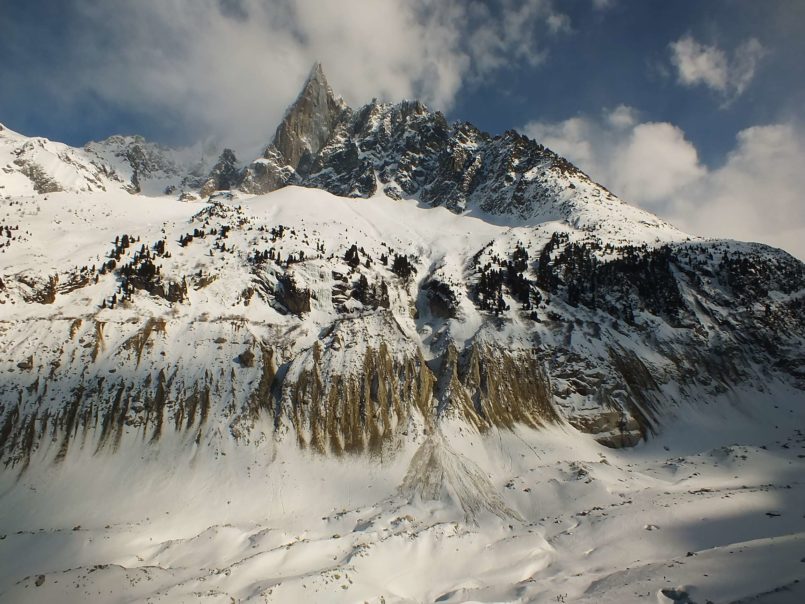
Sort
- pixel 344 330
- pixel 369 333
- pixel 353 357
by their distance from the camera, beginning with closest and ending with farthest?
pixel 353 357 → pixel 344 330 → pixel 369 333

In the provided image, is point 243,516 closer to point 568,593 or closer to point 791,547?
point 568,593

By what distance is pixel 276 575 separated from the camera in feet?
118

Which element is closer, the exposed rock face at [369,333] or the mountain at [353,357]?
the mountain at [353,357]

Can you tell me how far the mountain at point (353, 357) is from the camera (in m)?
56.1

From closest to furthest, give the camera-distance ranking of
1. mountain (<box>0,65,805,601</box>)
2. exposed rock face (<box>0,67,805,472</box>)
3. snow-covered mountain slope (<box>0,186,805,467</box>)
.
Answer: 1. mountain (<box>0,65,805,601</box>)
2. exposed rock face (<box>0,67,805,472</box>)
3. snow-covered mountain slope (<box>0,186,805,467</box>)

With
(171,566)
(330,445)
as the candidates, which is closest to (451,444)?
(330,445)

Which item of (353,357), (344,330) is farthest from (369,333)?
(353,357)

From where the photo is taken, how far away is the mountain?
56.1 metres

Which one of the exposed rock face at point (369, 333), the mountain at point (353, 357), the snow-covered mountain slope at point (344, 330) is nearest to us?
the mountain at point (353, 357)

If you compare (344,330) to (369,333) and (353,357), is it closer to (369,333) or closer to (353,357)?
(369,333)

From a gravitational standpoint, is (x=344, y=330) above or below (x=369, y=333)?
above

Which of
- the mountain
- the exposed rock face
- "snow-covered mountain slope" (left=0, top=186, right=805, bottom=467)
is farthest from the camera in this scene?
"snow-covered mountain slope" (left=0, top=186, right=805, bottom=467)

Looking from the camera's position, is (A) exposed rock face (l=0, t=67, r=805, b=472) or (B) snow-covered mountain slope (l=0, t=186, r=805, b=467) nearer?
(A) exposed rock face (l=0, t=67, r=805, b=472)

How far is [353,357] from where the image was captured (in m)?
76.6
